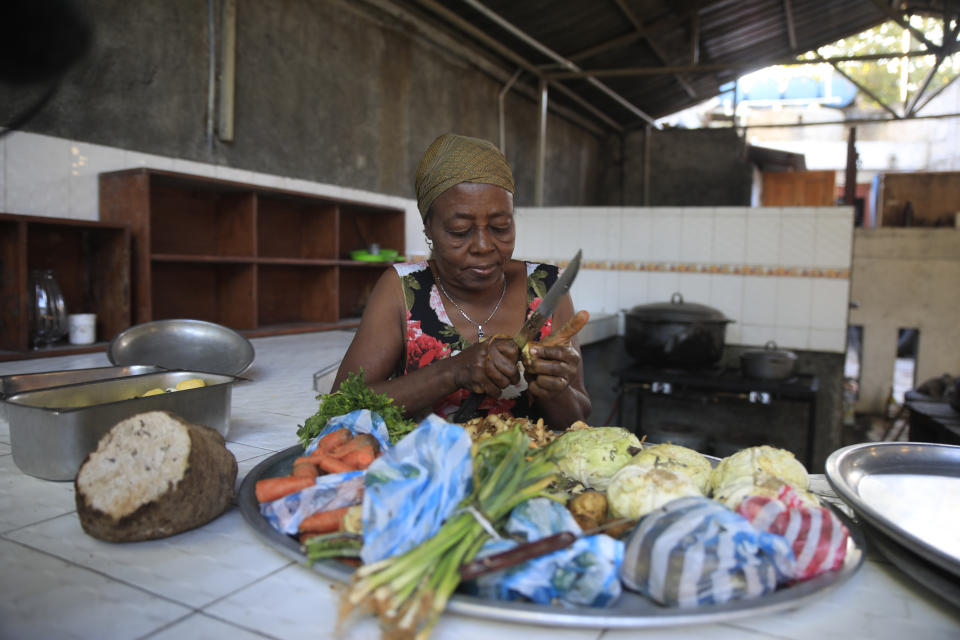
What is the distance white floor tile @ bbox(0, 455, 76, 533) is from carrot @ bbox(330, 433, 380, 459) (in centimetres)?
A: 48

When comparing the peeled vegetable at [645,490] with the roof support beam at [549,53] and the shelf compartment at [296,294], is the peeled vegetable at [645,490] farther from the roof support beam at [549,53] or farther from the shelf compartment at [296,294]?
the roof support beam at [549,53]

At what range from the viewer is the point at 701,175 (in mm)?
10688

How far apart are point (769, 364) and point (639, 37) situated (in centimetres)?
488

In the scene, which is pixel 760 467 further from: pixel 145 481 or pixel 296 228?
pixel 296 228

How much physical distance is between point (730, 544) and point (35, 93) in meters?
1.07

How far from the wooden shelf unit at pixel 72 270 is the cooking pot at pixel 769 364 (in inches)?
160

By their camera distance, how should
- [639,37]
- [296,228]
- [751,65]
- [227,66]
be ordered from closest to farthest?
[227,66], [296,228], [751,65], [639,37]

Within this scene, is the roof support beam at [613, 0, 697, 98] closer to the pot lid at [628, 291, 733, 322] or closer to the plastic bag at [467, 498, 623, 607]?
the pot lid at [628, 291, 733, 322]

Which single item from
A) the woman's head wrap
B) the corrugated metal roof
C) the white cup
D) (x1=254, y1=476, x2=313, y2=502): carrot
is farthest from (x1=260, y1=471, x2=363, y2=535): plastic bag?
the corrugated metal roof

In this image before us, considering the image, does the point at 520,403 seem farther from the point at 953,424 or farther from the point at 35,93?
the point at 953,424

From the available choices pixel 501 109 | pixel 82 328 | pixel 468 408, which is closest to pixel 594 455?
pixel 468 408

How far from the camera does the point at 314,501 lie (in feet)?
3.08

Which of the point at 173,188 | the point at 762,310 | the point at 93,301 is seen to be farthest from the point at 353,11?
the point at 762,310

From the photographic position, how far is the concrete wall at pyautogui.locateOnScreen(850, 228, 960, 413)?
331 inches
